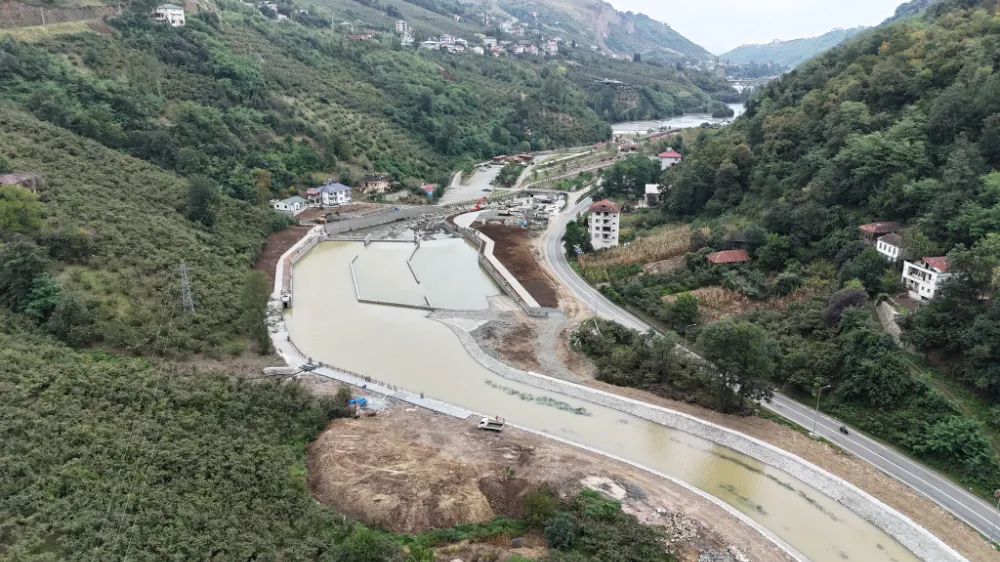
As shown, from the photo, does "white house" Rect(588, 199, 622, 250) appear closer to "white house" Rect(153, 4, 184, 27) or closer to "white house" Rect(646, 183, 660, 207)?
"white house" Rect(646, 183, 660, 207)

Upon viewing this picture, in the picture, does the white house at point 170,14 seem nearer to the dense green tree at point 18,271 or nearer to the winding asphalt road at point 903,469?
the dense green tree at point 18,271

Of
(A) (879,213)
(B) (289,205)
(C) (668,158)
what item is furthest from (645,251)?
(B) (289,205)

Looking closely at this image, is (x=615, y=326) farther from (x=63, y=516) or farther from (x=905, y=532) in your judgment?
(x=63, y=516)

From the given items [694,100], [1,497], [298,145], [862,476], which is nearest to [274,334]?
[1,497]

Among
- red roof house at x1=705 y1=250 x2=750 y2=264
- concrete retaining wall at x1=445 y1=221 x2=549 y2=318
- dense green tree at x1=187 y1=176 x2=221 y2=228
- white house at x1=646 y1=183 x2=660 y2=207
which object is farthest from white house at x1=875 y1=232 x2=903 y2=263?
dense green tree at x1=187 y1=176 x2=221 y2=228

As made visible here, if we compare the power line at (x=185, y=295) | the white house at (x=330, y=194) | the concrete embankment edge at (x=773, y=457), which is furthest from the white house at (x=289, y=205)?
the concrete embankment edge at (x=773, y=457)

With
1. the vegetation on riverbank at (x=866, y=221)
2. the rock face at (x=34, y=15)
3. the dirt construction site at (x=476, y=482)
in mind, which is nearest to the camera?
the dirt construction site at (x=476, y=482)
